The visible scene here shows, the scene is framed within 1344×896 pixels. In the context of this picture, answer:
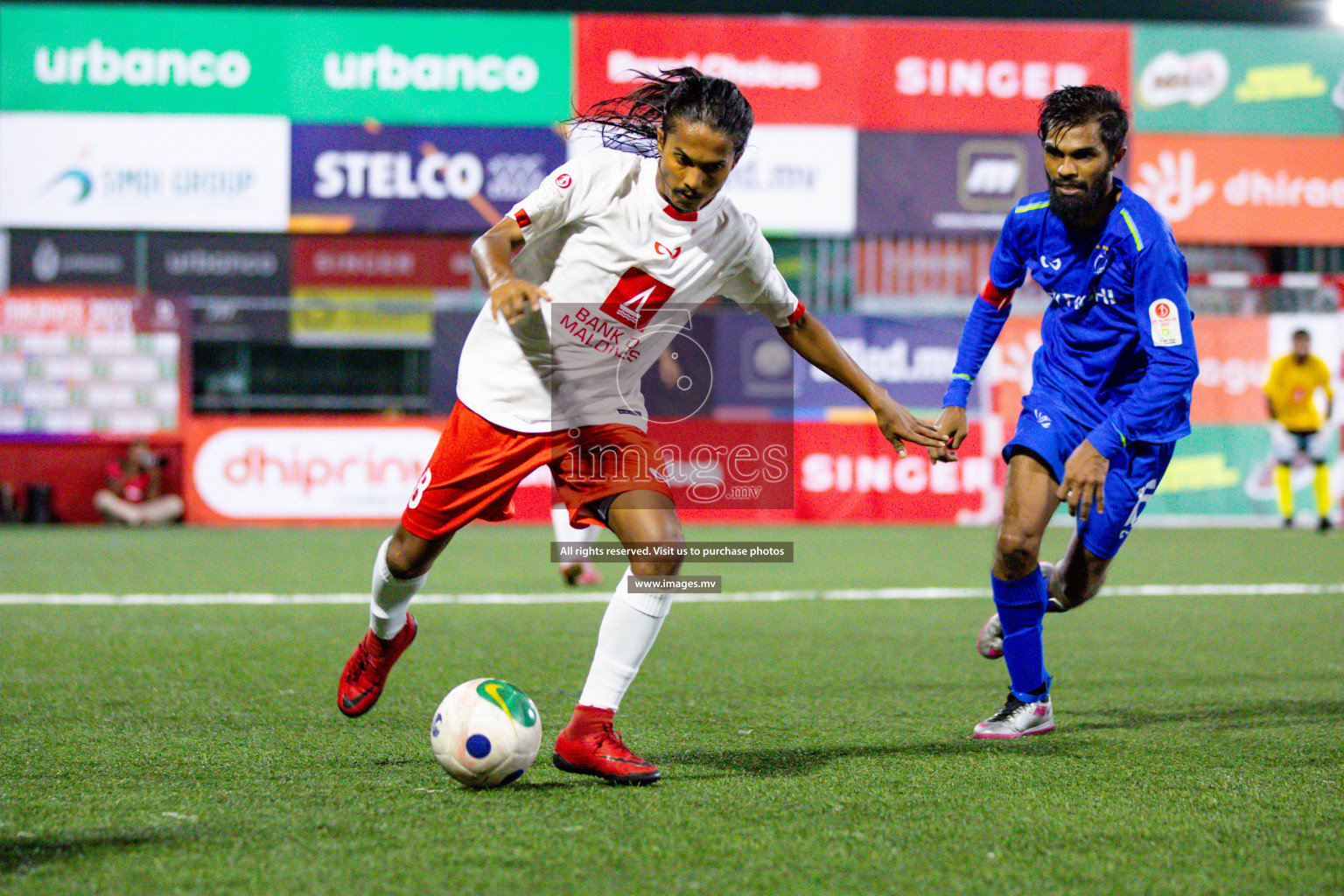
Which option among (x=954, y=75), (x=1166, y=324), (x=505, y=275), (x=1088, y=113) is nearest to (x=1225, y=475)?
(x=954, y=75)

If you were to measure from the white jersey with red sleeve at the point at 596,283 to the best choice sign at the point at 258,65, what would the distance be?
1332 centimetres

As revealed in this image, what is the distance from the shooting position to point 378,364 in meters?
16.8

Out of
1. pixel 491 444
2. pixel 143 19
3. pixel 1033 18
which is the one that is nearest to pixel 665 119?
pixel 491 444

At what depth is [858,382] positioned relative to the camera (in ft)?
14.7

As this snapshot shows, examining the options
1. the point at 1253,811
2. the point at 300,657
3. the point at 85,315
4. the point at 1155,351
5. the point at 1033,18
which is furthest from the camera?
the point at 1033,18

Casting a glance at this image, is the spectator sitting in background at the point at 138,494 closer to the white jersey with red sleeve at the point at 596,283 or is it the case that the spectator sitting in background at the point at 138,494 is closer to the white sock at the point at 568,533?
the white sock at the point at 568,533

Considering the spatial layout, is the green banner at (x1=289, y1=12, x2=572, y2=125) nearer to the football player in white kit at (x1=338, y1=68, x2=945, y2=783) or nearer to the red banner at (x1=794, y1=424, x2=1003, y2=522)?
the red banner at (x1=794, y1=424, x2=1003, y2=522)

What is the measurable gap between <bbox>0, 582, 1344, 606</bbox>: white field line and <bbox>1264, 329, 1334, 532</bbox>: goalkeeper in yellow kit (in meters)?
6.11

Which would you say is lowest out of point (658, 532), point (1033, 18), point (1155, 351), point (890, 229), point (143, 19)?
point (658, 532)

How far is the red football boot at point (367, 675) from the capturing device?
15.4ft

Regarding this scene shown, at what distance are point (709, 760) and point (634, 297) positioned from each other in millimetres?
1448

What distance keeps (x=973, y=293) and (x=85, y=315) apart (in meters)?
10.5

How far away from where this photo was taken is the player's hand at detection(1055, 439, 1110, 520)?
4.40 meters

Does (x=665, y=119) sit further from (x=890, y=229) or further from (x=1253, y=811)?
(x=890, y=229)
